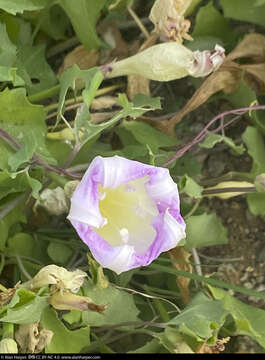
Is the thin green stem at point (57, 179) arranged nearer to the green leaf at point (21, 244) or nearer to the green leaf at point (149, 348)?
the green leaf at point (21, 244)

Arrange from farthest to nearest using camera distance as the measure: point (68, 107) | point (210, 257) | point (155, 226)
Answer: point (210, 257) < point (68, 107) < point (155, 226)

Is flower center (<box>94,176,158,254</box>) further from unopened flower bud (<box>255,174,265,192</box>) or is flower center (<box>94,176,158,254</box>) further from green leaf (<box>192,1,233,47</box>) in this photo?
green leaf (<box>192,1,233,47</box>)

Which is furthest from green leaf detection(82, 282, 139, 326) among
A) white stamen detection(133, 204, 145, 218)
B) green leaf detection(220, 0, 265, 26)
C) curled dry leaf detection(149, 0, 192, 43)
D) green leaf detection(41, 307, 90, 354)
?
green leaf detection(220, 0, 265, 26)

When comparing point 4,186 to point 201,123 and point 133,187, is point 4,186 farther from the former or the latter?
point 201,123

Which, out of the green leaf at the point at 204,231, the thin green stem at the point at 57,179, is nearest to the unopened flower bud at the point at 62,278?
the thin green stem at the point at 57,179

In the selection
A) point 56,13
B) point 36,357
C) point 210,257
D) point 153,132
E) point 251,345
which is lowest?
point 251,345

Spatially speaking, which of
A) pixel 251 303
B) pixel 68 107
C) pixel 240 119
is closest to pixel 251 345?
pixel 251 303
